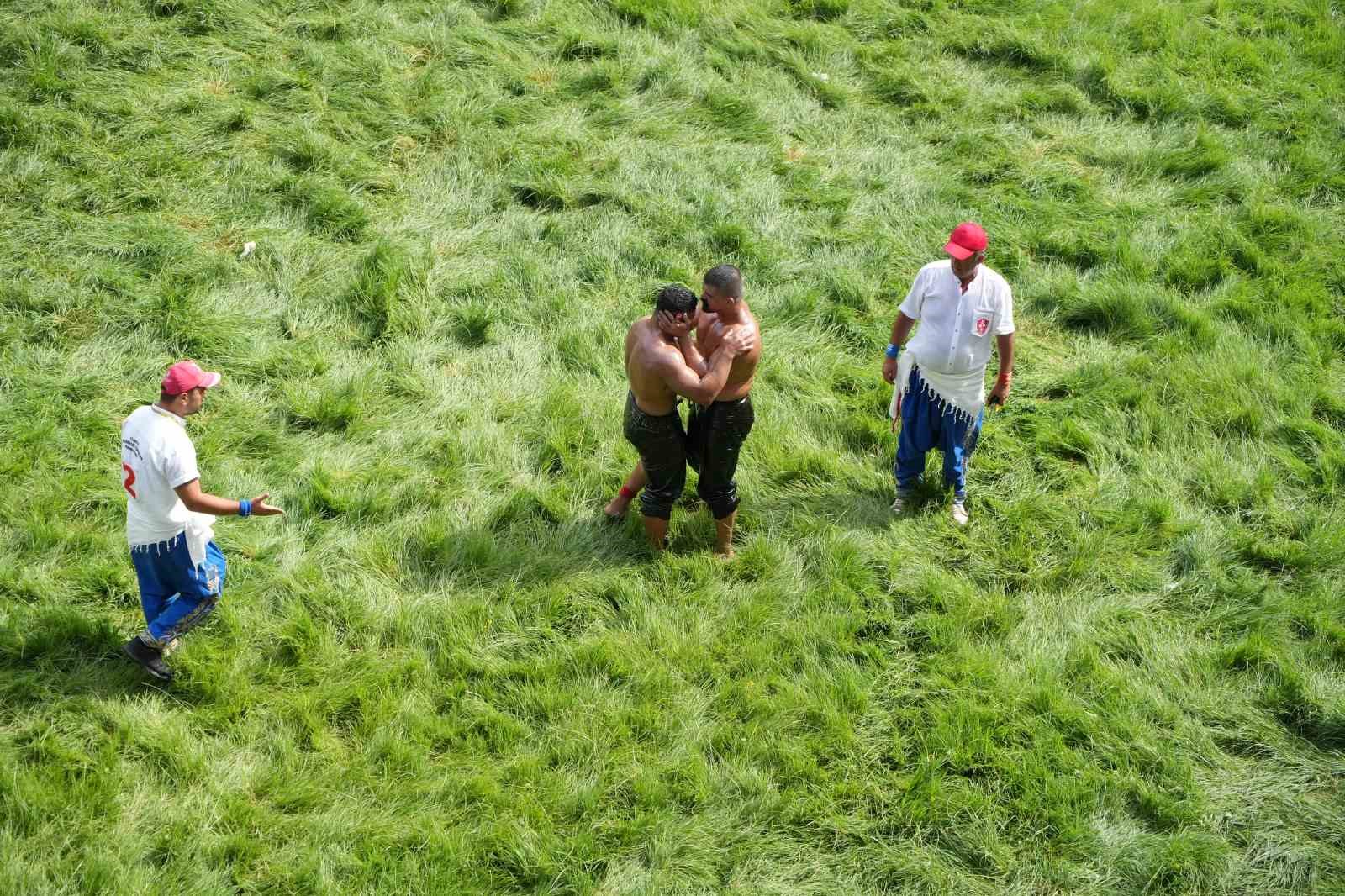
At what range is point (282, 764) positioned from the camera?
15.9 feet

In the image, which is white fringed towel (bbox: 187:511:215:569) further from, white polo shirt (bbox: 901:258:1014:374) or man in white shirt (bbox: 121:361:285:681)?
white polo shirt (bbox: 901:258:1014:374)

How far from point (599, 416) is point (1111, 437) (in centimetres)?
325

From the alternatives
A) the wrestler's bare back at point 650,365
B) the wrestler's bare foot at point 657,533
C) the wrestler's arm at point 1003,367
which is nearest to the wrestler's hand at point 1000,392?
the wrestler's arm at point 1003,367

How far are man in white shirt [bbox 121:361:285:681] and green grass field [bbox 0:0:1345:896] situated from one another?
10.2 inches

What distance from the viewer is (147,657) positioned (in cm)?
509

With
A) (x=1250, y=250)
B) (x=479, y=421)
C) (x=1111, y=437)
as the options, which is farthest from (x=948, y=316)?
(x=1250, y=250)

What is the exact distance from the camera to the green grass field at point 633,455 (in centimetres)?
474

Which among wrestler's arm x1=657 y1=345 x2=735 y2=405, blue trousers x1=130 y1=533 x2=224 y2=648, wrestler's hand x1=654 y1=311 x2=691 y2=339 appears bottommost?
blue trousers x1=130 y1=533 x2=224 y2=648

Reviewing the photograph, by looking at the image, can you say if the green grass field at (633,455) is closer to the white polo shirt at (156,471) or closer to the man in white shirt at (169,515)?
the man in white shirt at (169,515)

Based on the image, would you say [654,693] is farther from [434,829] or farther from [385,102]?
[385,102]

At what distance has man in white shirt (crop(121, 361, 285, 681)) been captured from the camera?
481 centimetres

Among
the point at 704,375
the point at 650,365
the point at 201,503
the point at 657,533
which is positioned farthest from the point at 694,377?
the point at 201,503

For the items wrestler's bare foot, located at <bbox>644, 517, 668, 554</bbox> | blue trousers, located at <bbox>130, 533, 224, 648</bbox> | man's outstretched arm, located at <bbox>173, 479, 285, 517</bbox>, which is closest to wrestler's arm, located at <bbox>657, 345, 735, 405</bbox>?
wrestler's bare foot, located at <bbox>644, 517, 668, 554</bbox>

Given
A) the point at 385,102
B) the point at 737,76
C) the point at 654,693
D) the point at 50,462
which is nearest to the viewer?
the point at 654,693
